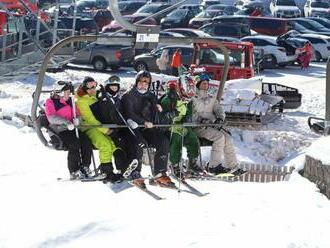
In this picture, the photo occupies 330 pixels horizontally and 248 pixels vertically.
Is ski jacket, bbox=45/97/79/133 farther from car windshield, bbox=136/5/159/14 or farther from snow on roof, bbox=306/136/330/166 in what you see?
car windshield, bbox=136/5/159/14

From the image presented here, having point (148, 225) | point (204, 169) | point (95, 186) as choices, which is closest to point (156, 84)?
point (204, 169)

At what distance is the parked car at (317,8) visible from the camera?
136 feet

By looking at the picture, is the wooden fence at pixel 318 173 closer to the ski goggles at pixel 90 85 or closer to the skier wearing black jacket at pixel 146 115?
the skier wearing black jacket at pixel 146 115

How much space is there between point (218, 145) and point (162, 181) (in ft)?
4.97

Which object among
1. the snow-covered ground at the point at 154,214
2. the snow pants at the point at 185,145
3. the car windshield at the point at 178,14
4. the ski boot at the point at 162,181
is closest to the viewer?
the snow-covered ground at the point at 154,214

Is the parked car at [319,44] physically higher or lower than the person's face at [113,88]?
lower

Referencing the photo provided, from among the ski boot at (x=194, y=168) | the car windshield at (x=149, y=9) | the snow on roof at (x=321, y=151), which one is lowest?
the ski boot at (x=194, y=168)

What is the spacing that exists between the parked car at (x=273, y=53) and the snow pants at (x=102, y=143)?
59.4ft

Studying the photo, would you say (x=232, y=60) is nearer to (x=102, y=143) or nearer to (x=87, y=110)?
(x=87, y=110)

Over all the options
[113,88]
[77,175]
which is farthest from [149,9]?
[77,175]

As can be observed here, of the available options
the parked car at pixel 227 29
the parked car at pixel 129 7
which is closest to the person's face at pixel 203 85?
the parked car at pixel 227 29

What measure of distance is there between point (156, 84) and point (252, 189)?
6920mm

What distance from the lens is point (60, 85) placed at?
9.27 meters

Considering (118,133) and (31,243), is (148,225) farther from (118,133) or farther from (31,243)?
(118,133)
